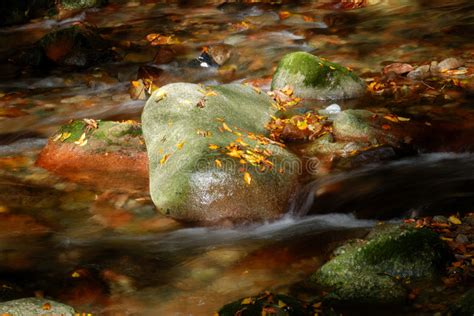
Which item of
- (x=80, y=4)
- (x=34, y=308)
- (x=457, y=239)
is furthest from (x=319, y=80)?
(x=80, y=4)

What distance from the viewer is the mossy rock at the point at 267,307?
168 inches

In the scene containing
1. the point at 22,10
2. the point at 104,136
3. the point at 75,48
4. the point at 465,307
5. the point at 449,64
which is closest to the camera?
the point at 465,307

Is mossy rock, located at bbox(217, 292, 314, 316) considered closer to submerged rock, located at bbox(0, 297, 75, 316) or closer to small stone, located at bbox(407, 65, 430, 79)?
submerged rock, located at bbox(0, 297, 75, 316)

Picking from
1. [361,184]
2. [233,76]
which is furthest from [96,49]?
[361,184]

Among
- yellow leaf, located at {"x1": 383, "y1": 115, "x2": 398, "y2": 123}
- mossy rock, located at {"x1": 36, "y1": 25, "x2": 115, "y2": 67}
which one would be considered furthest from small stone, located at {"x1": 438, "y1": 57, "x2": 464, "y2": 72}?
mossy rock, located at {"x1": 36, "y1": 25, "x2": 115, "y2": 67}

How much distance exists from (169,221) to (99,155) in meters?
2.15

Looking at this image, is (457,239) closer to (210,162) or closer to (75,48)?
(210,162)

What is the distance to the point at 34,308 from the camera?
4520 mm

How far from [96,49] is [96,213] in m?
8.18

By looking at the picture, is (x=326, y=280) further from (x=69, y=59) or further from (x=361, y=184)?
(x=69, y=59)

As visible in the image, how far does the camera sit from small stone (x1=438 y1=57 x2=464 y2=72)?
10.5 metres

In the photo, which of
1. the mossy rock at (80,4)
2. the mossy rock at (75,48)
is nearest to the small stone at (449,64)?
the mossy rock at (75,48)

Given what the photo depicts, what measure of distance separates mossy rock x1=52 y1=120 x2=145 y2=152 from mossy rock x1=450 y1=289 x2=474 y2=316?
5289 mm

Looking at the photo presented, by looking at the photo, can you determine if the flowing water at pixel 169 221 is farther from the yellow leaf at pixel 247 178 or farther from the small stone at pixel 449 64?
the small stone at pixel 449 64
